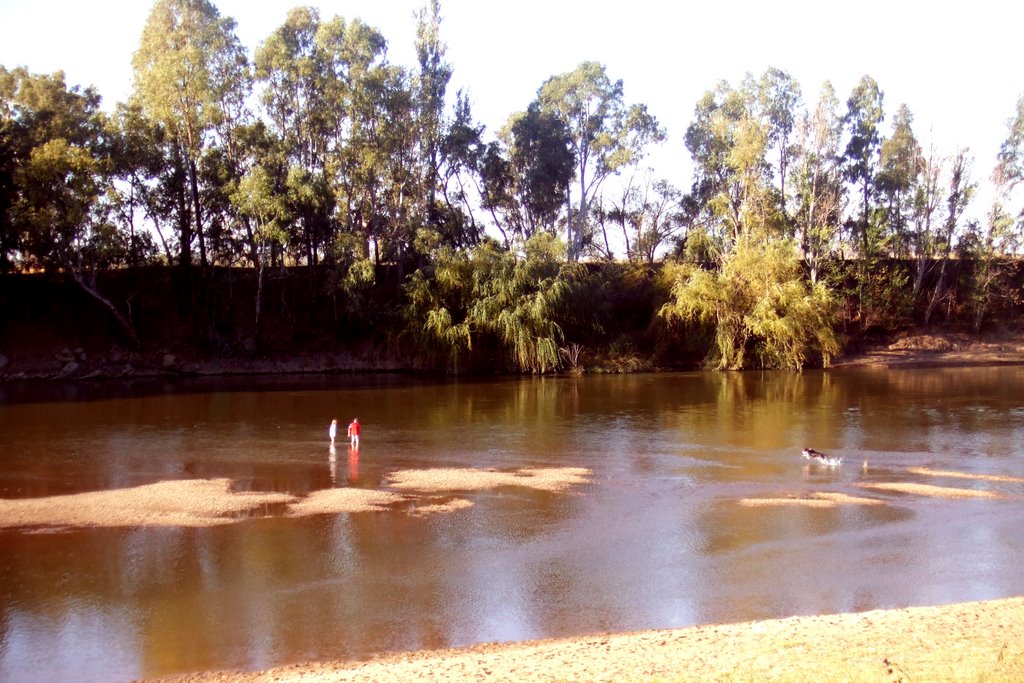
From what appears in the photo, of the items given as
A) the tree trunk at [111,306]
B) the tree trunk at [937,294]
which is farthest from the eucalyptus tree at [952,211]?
the tree trunk at [111,306]

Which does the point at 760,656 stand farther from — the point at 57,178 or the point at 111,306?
the point at 111,306

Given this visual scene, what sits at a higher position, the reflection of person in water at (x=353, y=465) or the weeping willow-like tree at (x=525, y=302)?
the weeping willow-like tree at (x=525, y=302)

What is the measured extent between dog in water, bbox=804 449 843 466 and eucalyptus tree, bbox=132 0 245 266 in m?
30.5

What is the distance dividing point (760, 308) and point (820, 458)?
2286cm

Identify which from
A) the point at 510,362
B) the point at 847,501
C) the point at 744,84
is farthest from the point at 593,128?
the point at 847,501

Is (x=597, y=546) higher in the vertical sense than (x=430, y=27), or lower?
lower

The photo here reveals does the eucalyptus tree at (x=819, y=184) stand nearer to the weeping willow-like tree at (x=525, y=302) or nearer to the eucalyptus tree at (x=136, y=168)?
the weeping willow-like tree at (x=525, y=302)

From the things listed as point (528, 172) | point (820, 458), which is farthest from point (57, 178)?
point (820, 458)

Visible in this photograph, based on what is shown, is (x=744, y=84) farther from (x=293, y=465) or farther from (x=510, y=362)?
(x=293, y=465)

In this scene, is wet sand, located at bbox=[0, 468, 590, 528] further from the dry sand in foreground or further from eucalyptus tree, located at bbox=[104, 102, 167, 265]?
eucalyptus tree, located at bbox=[104, 102, 167, 265]

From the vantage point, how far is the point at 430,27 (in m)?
45.2

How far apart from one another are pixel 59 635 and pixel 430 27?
133ft

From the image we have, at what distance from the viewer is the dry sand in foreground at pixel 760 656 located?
315 inches

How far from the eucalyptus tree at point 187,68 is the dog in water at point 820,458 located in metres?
30.5
